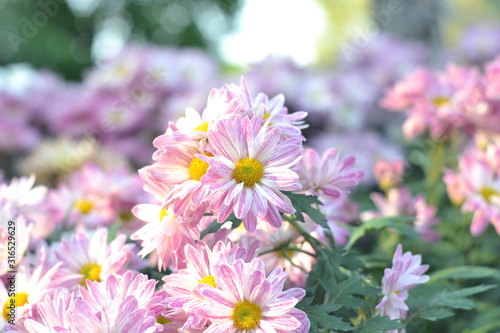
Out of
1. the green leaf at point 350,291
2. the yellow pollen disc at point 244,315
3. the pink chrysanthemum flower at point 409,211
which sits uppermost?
the pink chrysanthemum flower at point 409,211

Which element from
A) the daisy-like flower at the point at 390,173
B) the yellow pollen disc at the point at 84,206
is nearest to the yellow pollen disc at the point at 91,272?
the yellow pollen disc at the point at 84,206

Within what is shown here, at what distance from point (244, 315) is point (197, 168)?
0.25m

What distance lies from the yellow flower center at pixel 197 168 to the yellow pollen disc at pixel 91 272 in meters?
0.33

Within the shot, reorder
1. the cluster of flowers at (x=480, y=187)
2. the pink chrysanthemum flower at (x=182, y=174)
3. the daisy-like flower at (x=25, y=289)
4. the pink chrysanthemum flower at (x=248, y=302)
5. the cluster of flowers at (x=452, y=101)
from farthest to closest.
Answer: the cluster of flowers at (x=452, y=101) < the cluster of flowers at (x=480, y=187) < the daisy-like flower at (x=25, y=289) < the pink chrysanthemum flower at (x=182, y=174) < the pink chrysanthemum flower at (x=248, y=302)

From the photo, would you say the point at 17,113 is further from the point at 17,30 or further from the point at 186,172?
the point at 17,30

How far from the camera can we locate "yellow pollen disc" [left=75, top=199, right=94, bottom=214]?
1.95 meters

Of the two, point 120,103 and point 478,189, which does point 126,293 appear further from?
point 120,103

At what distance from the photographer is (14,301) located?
111 centimetres

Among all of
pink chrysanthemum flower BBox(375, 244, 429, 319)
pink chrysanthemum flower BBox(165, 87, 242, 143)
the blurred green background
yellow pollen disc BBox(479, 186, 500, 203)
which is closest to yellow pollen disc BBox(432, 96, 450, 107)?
yellow pollen disc BBox(479, 186, 500, 203)

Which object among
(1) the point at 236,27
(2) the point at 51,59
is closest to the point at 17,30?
(2) the point at 51,59

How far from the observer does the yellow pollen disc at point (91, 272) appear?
1175mm

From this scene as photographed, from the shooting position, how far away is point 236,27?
39.3 ft

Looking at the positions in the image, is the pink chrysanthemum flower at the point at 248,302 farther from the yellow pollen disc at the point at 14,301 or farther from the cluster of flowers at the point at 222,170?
the yellow pollen disc at the point at 14,301

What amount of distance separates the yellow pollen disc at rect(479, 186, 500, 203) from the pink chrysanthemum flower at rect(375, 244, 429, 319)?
846 millimetres
